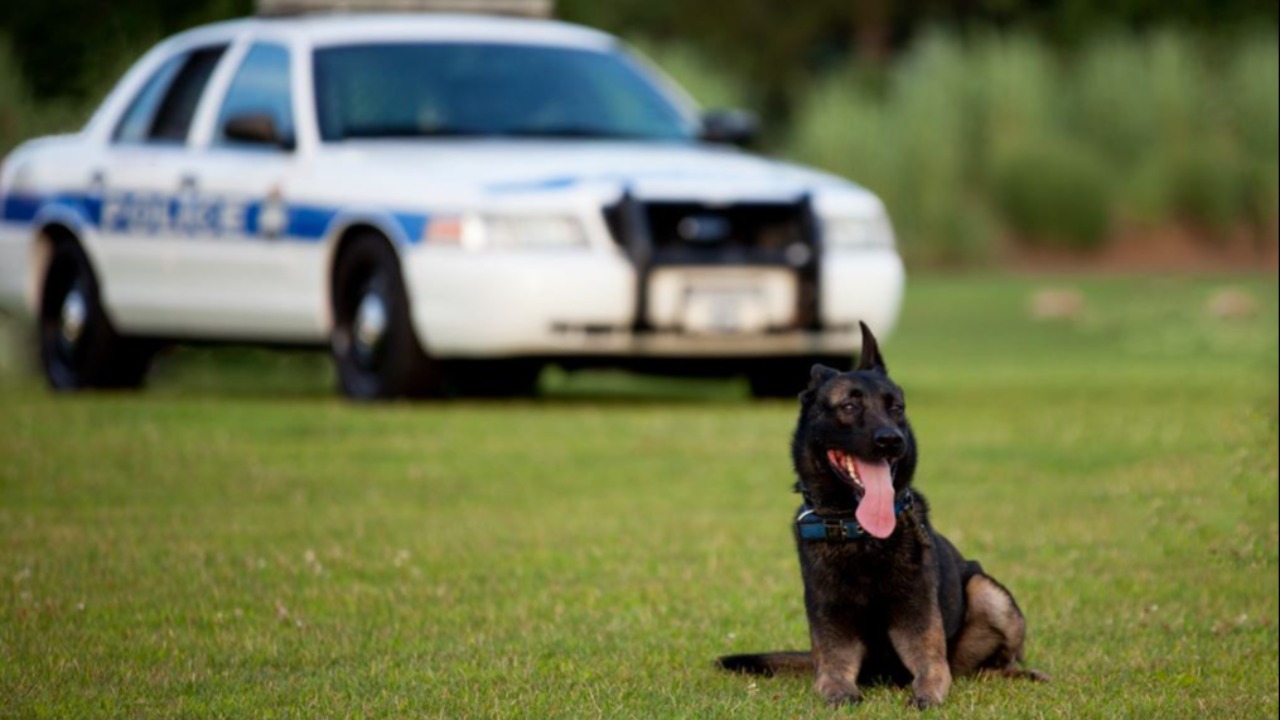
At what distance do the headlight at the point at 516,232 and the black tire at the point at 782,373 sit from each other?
1.54 meters

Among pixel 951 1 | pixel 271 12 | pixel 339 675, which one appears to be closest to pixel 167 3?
pixel 271 12

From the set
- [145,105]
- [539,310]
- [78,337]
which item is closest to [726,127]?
[539,310]

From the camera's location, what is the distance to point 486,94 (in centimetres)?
1566

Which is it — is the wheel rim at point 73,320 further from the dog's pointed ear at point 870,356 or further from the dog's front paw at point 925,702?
the dog's front paw at point 925,702

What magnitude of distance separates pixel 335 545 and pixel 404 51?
6.52 metres

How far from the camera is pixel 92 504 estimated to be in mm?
10656

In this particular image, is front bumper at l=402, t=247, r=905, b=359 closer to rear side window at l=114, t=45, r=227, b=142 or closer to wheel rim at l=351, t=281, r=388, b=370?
wheel rim at l=351, t=281, r=388, b=370

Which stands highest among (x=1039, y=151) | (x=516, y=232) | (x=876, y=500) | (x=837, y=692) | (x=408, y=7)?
(x=876, y=500)

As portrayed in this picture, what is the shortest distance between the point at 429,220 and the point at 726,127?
2235 millimetres

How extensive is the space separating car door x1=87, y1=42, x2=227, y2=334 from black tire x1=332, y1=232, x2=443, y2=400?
50.4 inches

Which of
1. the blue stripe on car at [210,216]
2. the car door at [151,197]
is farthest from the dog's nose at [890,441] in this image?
the car door at [151,197]

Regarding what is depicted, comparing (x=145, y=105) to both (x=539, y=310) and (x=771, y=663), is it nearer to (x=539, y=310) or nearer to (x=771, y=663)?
(x=539, y=310)

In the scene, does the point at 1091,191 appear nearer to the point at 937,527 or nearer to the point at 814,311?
the point at 814,311

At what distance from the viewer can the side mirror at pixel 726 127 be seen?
15.7m
